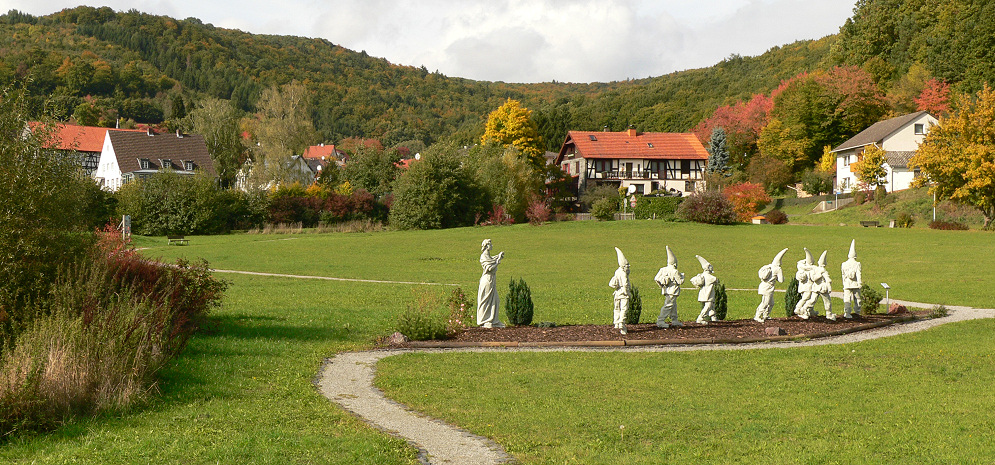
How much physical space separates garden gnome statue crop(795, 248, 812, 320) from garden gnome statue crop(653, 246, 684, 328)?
139 inches

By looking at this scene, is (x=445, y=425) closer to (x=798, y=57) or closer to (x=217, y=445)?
(x=217, y=445)

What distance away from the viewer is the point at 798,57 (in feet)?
396

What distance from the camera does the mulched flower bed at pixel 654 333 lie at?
16031mm

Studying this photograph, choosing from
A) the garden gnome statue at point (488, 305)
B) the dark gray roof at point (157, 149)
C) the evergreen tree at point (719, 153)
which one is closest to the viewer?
the garden gnome statue at point (488, 305)

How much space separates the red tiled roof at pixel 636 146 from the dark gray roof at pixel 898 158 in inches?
1028

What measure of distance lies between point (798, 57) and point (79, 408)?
125 meters

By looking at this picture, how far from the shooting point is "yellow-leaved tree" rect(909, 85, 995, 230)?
46.2 m

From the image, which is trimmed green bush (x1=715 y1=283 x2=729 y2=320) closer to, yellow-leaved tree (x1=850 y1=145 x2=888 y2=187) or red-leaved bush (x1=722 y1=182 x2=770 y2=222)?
red-leaved bush (x1=722 y1=182 x2=770 y2=222)

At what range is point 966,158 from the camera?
4703 centimetres

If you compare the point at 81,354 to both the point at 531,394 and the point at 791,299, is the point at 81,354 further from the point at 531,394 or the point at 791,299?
the point at 791,299

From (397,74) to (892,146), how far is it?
417ft

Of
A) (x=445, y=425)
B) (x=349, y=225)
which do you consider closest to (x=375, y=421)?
(x=445, y=425)

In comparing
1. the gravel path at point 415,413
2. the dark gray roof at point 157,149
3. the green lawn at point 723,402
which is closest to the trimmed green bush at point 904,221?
the gravel path at point 415,413

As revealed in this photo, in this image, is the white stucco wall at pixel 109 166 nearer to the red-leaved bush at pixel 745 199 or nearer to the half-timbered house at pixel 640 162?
the half-timbered house at pixel 640 162
